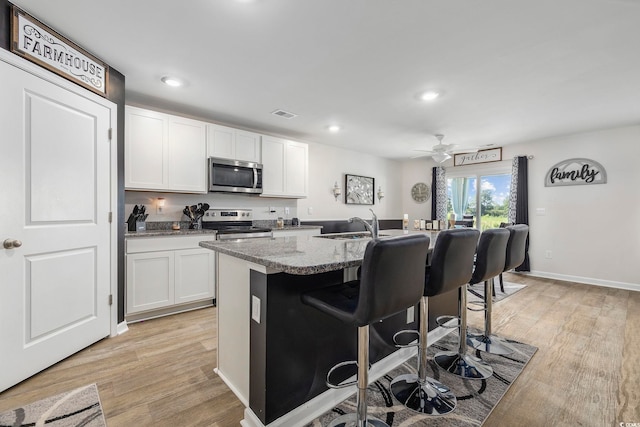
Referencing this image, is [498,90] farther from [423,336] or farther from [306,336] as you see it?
[306,336]

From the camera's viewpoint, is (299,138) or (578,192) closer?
(578,192)

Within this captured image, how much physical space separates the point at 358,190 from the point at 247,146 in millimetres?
2757

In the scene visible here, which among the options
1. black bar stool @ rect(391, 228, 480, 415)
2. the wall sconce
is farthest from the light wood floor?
the wall sconce

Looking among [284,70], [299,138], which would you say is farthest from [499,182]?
[284,70]

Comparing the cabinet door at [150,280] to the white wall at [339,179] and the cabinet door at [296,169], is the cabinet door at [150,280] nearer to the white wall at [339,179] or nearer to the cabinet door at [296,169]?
the cabinet door at [296,169]

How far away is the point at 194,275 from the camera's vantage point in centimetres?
322

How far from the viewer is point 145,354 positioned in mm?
2246

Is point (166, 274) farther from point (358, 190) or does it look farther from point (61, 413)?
point (358, 190)

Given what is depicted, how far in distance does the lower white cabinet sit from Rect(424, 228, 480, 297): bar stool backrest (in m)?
2.57

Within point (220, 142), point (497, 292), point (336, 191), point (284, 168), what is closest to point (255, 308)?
point (220, 142)

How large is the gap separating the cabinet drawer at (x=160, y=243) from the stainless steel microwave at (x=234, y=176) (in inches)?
27.5

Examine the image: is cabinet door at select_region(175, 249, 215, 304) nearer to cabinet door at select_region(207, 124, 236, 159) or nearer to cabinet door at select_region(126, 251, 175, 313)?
cabinet door at select_region(126, 251, 175, 313)

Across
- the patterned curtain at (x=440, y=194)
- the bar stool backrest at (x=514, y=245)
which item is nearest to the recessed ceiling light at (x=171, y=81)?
the bar stool backrest at (x=514, y=245)

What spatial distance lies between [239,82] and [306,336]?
2431 mm
